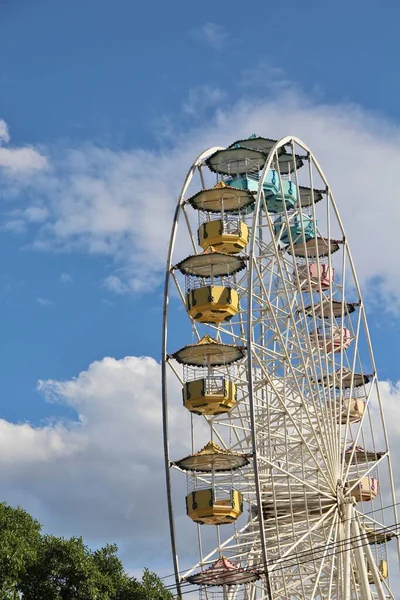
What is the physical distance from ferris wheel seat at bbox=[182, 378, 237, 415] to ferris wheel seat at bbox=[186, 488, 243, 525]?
12.0ft

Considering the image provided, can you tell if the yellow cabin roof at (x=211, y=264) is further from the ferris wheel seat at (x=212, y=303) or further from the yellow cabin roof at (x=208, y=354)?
the yellow cabin roof at (x=208, y=354)

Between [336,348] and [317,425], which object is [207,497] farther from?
[336,348]

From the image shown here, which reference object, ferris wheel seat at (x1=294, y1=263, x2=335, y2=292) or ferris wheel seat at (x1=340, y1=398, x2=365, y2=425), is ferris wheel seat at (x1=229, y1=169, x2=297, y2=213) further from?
ferris wheel seat at (x1=340, y1=398, x2=365, y2=425)

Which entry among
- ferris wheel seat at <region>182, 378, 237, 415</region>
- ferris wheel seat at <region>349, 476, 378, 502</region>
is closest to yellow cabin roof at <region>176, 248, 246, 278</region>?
ferris wheel seat at <region>182, 378, 237, 415</region>

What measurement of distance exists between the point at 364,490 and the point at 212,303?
37.9ft

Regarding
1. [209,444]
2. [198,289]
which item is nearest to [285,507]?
[209,444]

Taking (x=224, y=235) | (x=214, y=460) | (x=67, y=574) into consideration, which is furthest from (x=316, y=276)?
(x=67, y=574)

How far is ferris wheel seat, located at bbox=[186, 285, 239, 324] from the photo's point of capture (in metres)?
54.3

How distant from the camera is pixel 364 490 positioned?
5781 cm

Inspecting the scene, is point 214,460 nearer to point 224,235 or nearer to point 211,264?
point 211,264

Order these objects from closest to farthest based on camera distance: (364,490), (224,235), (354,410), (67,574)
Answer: (67,574) < (224,235) < (364,490) < (354,410)

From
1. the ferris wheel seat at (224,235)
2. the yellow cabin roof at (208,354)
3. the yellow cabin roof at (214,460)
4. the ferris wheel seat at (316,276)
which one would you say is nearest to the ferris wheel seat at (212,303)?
the yellow cabin roof at (208,354)

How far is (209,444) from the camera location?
172 ft

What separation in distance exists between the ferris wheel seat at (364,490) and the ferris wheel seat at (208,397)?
7.86 meters
